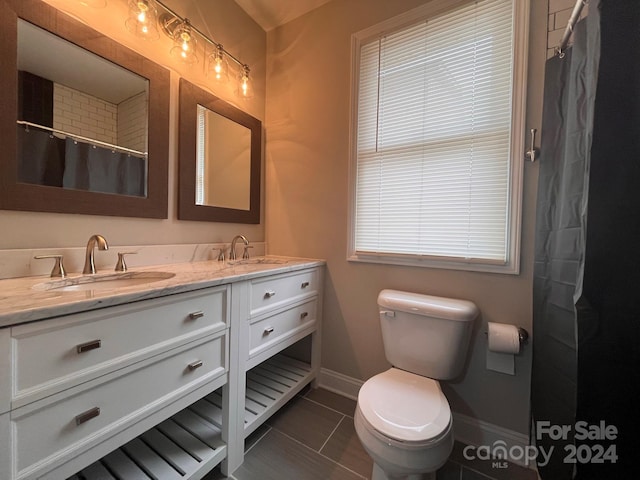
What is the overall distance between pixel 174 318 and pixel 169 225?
29.7 inches

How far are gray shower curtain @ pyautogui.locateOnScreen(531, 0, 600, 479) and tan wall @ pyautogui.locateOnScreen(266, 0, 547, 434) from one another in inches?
3.9

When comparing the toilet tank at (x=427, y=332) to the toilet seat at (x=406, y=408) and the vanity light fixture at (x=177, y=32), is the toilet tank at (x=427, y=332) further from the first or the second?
the vanity light fixture at (x=177, y=32)

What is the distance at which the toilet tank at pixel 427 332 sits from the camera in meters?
1.20

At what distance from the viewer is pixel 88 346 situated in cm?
68

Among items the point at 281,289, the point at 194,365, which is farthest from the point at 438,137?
the point at 194,365

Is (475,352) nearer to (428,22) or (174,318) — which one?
(174,318)

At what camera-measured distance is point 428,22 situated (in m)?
1.43

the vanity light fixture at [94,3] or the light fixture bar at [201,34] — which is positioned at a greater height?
the light fixture bar at [201,34]

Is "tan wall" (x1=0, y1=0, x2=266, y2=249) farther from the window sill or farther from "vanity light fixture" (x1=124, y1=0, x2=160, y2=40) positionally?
the window sill

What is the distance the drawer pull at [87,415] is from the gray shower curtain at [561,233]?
1331 mm

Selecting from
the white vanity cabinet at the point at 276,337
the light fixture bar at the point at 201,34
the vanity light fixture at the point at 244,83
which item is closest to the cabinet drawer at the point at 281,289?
the white vanity cabinet at the point at 276,337

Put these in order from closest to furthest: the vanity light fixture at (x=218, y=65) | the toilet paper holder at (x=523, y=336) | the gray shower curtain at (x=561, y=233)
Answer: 1. the gray shower curtain at (x=561, y=233)
2. the toilet paper holder at (x=523, y=336)
3. the vanity light fixture at (x=218, y=65)

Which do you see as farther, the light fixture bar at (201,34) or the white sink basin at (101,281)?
the light fixture bar at (201,34)

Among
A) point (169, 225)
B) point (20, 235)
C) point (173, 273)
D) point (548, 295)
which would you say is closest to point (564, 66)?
point (548, 295)
